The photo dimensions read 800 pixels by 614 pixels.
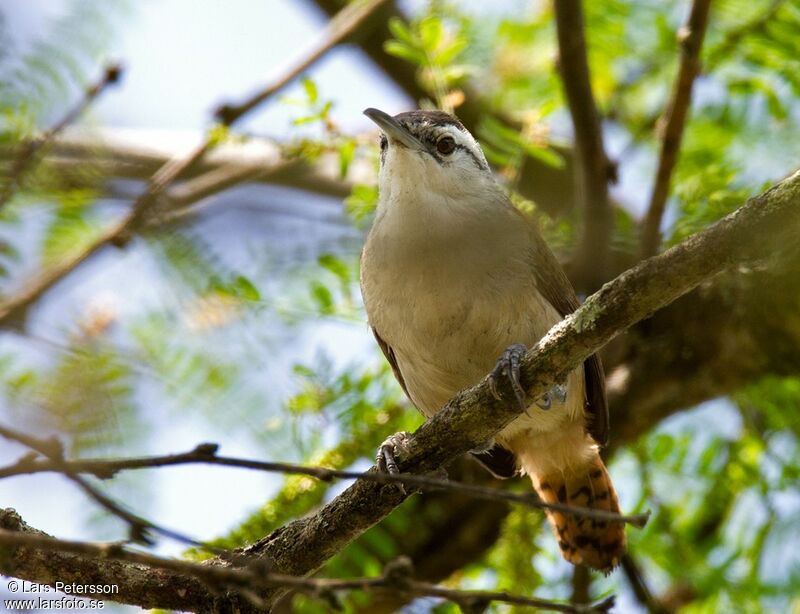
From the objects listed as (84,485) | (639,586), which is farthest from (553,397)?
(84,485)

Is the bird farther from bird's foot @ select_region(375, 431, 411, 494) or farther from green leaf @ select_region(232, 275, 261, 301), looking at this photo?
green leaf @ select_region(232, 275, 261, 301)

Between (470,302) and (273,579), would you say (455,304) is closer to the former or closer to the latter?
(470,302)

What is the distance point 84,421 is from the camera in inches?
136

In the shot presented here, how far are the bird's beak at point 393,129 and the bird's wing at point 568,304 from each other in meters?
0.69

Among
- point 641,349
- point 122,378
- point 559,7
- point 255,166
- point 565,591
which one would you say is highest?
point 255,166

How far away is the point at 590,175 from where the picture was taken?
17.4ft

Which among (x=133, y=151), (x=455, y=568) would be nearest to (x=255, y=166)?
(x=133, y=151)

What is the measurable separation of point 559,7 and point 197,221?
81.2 inches

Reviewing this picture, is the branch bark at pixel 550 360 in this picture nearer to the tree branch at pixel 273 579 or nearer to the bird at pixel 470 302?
the bird at pixel 470 302

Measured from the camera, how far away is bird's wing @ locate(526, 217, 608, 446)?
433 centimetres

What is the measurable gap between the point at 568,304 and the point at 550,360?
137cm

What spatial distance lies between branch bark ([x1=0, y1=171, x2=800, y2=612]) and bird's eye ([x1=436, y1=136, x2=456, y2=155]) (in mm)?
1678

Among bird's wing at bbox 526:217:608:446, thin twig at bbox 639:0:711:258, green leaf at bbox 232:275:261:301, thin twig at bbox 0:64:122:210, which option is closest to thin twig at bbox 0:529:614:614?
thin twig at bbox 0:64:122:210

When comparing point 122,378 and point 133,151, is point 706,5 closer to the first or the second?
point 122,378
